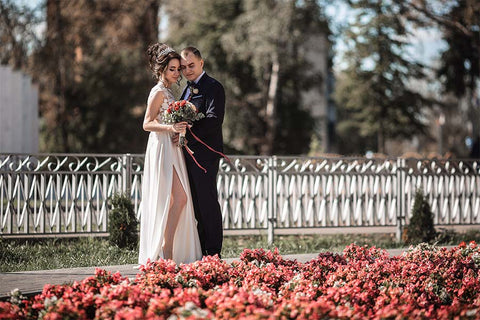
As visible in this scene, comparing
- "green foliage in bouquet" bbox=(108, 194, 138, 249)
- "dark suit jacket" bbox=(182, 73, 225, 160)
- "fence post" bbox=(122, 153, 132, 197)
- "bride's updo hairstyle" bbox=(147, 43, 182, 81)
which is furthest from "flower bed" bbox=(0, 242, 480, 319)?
"fence post" bbox=(122, 153, 132, 197)

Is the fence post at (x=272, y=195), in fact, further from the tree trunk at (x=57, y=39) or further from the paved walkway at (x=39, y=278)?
the tree trunk at (x=57, y=39)

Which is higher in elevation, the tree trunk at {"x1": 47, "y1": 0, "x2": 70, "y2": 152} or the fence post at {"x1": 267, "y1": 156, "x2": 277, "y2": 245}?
the tree trunk at {"x1": 47, "y1": 0, "x2": 70, "y2": 152}

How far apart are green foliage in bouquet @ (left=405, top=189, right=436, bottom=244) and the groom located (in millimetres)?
4979

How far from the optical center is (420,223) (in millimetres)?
10750

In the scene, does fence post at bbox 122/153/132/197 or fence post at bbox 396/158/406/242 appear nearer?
fence post at bbox 122/153/132/197

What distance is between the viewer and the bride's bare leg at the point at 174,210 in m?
6.74

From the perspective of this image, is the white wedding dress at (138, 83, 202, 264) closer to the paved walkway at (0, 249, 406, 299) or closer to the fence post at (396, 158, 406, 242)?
the paved walkway at (0, 249, 406, 299)

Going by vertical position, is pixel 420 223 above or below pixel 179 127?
below

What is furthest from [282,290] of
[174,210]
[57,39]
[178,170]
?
A: [57,39]

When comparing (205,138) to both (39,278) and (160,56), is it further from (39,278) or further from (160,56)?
(39,278)

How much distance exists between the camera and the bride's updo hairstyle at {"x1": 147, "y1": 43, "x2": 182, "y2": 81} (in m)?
6.61

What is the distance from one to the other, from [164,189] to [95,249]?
9.26ft

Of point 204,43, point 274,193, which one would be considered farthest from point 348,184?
point 204,43

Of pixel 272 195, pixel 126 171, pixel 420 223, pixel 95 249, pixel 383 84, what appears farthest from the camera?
pixel 383 84
